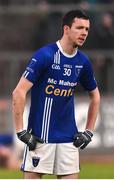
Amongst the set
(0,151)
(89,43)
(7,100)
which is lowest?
(0,151)

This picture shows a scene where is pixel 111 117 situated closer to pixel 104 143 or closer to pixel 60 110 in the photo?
pixel 104 143

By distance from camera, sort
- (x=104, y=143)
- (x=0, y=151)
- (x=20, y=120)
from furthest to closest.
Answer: (x=104, y=143)
(x=0, y=151)
(x=20, y=120)

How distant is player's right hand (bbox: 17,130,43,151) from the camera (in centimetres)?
822

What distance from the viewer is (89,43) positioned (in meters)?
18.5

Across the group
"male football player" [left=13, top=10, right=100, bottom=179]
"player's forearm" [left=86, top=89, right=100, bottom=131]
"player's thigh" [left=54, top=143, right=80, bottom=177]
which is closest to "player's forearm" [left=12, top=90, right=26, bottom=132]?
"male football player" [left=13, top=10, right=100, bottom=179]

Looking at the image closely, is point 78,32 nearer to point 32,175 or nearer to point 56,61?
point 56,61

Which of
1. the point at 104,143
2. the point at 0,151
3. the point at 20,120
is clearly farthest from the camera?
the point at 104,143

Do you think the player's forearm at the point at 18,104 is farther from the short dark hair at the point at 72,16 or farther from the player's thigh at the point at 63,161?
the short dark hair at the point at 72,16

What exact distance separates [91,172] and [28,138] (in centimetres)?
697

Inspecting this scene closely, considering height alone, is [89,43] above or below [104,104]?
above

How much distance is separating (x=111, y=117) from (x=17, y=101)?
10109mm

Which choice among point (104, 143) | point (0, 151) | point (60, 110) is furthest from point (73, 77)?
point (104, 143)

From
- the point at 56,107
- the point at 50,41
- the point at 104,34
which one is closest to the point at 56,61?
the point at 56,107

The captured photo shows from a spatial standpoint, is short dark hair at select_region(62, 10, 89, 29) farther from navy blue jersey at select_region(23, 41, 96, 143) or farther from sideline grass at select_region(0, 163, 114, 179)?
sideline grass at select_region(0, 163, 114, 179)
